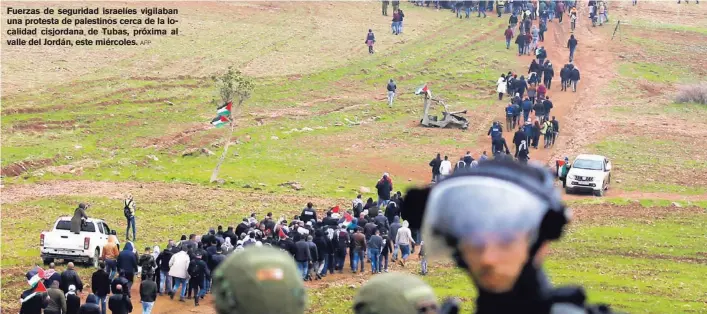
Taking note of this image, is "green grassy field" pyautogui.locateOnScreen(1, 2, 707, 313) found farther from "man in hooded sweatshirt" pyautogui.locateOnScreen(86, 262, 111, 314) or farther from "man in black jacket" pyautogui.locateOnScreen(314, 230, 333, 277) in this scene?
"man in hooded sweatshirt" pyautogui.locateOnScreen(86, 262, 111, 314)

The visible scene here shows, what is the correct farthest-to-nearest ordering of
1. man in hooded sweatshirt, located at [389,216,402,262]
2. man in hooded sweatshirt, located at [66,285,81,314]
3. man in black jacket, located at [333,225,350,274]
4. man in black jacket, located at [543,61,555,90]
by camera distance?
man in black jacket, located at [543,61,555,90], man in hooded sweatshirt, located at [389,216,402,262], man in black jacket, located at [333,225,350,274], man in hooded sweatshirt, located at [66,285,81,314]

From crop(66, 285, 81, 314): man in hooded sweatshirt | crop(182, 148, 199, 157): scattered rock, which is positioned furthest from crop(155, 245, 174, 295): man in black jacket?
crop(182, 148, 199, 157): scattered rock

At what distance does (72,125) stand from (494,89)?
71.4 ft

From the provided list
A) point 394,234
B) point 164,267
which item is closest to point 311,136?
point 394,234

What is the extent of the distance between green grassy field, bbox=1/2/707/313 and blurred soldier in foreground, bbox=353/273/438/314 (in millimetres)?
21681

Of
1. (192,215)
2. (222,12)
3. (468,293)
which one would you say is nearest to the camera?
(468,293)

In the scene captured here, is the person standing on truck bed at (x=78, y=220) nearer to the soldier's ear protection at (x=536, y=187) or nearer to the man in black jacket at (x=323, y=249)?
the man in black jacket at (x=323, y=249)

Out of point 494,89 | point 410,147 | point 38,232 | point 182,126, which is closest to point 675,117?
point 494,89

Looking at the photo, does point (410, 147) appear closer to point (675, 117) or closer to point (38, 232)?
point (675, 117)

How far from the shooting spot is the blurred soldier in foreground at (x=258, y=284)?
345 centimetres

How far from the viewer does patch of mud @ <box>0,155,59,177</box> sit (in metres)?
45.4

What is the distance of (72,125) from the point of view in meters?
53.2

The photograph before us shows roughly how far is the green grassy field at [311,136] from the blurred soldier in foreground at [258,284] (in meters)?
22.0

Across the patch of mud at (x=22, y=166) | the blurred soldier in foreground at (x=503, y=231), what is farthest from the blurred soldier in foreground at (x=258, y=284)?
the patch of mud at (x=22, y=166)
